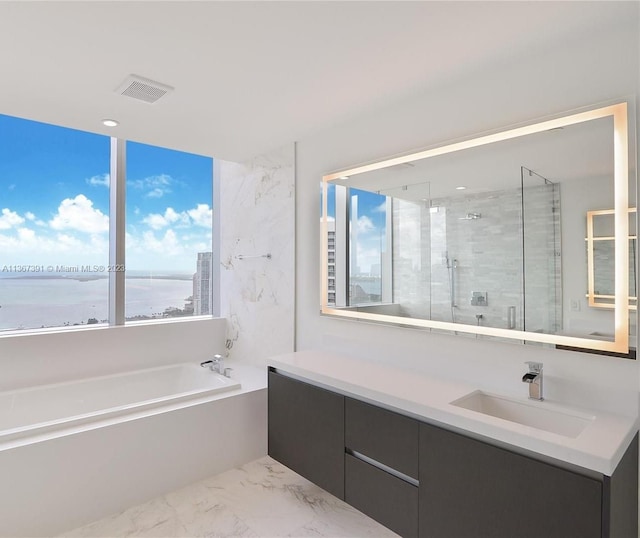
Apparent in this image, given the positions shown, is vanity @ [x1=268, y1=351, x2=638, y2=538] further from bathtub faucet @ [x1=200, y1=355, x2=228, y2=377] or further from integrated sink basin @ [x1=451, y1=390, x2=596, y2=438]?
bathtub faucet @ [x1=200, y1=355, x2=228, y2=377]

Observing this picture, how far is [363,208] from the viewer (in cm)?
267

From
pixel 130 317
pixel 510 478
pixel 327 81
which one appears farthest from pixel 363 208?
pixel 130 317

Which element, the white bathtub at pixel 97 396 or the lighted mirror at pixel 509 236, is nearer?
the lighted mirror at pixel 509 236

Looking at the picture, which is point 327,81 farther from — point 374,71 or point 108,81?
point 108,81

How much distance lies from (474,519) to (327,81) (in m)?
2.12

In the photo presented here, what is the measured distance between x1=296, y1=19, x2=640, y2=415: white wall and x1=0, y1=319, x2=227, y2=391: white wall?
1.26m

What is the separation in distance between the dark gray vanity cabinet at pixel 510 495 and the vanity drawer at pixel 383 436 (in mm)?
57

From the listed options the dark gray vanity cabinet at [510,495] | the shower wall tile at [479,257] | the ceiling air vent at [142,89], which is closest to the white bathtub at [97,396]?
the shower wall tile at [479,257]

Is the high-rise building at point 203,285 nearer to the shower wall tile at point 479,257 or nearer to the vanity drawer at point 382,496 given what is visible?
the shower wall tile at point 479,257

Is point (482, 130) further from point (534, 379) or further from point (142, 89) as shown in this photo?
point (142, 89)

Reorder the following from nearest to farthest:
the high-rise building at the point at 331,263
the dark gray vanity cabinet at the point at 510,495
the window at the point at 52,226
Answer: the dark gray vanity cabinet at the point at 510,495 < the high-rise building at the point at 331,263 < the window at the point at 52,226

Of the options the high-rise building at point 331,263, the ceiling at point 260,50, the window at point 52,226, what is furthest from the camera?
the window at point 52,226

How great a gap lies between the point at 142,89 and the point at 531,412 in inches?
100

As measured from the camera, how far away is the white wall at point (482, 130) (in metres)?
1.66
